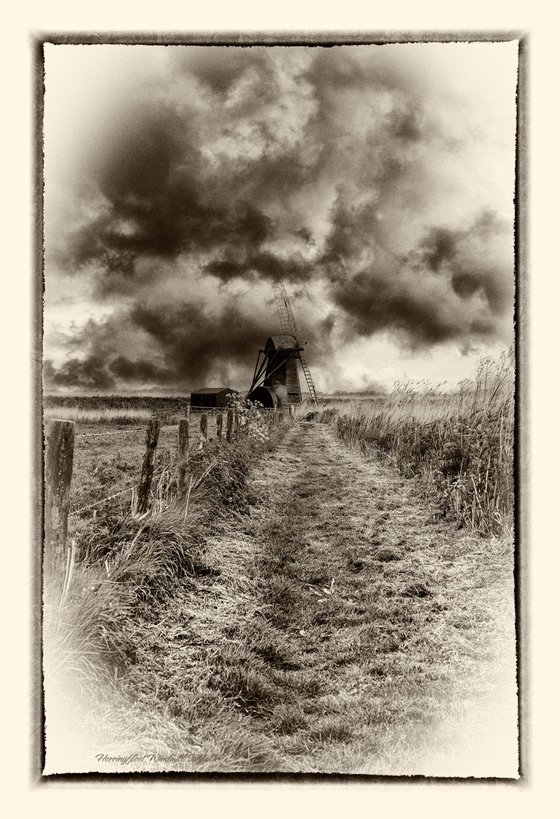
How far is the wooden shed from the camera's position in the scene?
3166mm

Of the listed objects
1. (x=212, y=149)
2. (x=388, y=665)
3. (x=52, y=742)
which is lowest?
(x=52, y=742)

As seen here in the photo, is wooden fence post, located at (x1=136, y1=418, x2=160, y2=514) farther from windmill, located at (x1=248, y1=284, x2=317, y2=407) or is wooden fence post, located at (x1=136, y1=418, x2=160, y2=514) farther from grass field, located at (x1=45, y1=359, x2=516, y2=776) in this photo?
windmill, located at (x1=248, y1=284, x2=317, y2=407)

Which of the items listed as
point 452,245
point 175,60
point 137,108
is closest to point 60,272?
point 137,108

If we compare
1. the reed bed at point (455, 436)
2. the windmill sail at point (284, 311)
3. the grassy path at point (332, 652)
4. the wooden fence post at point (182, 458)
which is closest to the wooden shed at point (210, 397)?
the wooden fence post at point (182, 458)

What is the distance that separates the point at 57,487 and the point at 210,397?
39.9 inches

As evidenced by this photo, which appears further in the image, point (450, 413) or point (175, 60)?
point (450, 413)

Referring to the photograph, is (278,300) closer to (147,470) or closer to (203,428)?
(203,428)

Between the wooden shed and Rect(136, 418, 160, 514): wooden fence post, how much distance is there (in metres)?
0.27

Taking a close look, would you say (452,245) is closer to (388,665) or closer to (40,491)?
(388,665)

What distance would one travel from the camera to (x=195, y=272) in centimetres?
293

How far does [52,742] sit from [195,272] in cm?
257

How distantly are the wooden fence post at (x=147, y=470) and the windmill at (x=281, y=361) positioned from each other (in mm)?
637

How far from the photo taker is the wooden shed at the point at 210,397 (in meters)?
3.17

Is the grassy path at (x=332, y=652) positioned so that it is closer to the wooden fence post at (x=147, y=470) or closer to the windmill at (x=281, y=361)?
the wooden fence post at (x=147, y=470)
